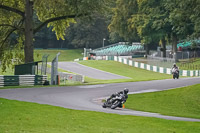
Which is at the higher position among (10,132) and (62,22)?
(62,22)

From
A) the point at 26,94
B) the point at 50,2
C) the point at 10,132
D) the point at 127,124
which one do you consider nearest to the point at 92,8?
the point at 50,2

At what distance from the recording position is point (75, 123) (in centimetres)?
1416

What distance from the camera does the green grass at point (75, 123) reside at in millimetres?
12898

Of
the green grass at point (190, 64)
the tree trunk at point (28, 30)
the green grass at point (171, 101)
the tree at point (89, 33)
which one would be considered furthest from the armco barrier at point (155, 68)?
the tree at point (89, 33)

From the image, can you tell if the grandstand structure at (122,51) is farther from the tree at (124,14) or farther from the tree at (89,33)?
the tree at (89,33)

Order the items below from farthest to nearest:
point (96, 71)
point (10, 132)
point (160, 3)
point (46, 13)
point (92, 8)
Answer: point (160, 3) < point (96, 71) < point (46, 13) < point (92, 8) < point (10, 132)

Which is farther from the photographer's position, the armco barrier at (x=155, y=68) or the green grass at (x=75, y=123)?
the armco barrier at (x=155, y=68)

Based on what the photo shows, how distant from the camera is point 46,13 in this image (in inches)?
1574

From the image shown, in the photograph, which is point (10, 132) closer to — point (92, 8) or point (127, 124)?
point (127, 124)

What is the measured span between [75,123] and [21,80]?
17830 millimetres

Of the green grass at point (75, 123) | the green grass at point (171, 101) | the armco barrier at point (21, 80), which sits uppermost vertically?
the armco barrier at point (21, 80)

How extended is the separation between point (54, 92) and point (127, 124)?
12.9m

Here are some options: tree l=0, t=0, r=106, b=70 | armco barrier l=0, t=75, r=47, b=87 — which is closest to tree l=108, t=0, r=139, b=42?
tree l=0, t=0, r=106, b=70

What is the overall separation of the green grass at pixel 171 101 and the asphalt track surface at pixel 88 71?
85.3 feet
